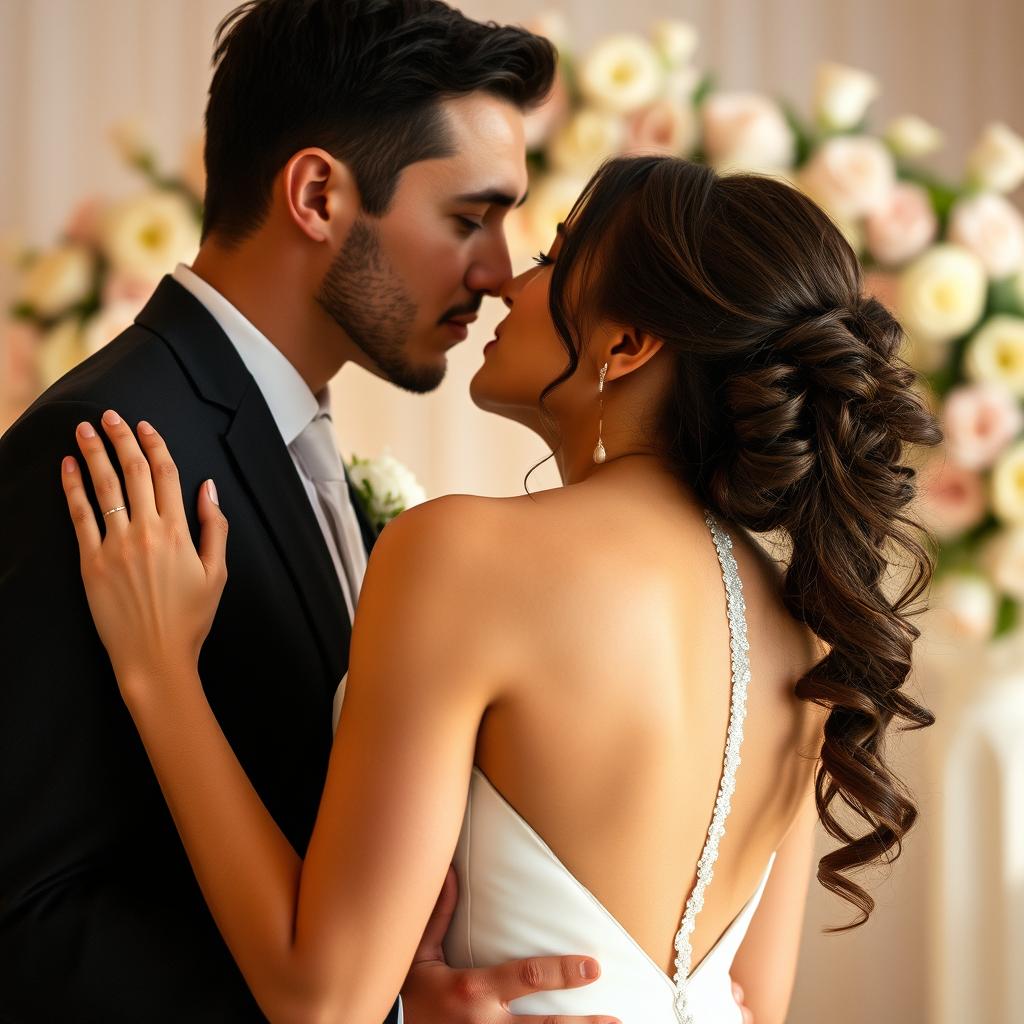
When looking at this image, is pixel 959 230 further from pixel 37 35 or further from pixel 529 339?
pixel 37 35

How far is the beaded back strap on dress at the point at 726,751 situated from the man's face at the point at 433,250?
0.88 metres

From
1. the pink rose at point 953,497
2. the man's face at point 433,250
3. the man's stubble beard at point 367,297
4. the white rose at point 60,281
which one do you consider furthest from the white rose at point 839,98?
the white rose at point 60,281

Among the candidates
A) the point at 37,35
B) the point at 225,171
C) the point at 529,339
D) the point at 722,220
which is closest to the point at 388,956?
the point at 529,339

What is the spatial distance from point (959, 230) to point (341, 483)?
5.41ft

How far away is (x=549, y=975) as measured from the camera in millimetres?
1510

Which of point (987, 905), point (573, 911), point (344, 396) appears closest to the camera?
point (573, 911)

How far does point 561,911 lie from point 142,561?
26.7 inches

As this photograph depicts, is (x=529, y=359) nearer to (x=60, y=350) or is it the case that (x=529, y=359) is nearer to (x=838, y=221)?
(x=838, y=221)

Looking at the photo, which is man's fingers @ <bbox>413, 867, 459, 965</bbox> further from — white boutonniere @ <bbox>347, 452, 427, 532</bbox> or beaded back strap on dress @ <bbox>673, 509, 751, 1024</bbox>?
white boutonniere @ <bbox>347, 452, 427, 532</bbox>

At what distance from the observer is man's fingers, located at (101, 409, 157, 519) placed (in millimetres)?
1599

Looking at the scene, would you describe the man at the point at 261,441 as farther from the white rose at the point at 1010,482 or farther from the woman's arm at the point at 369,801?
the white rose at the point at 1010,482

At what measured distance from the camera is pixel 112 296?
3.10 m

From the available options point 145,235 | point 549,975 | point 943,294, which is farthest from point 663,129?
point 549,975

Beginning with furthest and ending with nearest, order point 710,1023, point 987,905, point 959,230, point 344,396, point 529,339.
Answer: point 344,396
point 987,905
point 959,230
point 529,339
point 710,1023
